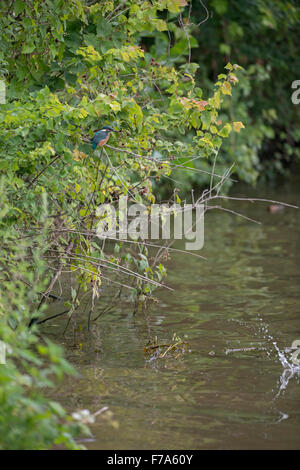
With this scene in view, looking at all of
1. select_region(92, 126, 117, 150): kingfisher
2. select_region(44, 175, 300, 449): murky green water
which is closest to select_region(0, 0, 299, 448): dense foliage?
select_region(92, 126, 117, 150): kingfisher

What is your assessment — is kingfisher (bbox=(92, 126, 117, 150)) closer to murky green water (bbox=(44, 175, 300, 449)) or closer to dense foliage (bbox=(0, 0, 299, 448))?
dense foliage (bbox=(0, 0, 299, 448))

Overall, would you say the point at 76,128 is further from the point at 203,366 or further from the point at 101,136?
the point at 203,366

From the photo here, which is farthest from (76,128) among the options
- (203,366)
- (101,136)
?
(203,366)

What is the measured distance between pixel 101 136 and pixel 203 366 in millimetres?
1597

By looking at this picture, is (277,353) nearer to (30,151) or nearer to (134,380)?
(134,380)

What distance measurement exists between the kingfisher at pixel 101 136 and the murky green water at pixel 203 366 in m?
1.40

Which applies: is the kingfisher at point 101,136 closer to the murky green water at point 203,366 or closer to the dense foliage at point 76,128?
the dense foliage at point 76,128

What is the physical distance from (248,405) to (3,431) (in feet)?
5.58

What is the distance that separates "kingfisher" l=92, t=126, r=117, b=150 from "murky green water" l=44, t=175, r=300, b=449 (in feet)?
4.61

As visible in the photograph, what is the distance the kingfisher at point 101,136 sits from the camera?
15.6 ft

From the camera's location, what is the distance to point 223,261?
820cm

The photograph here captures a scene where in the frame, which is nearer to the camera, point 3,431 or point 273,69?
point 3,431
